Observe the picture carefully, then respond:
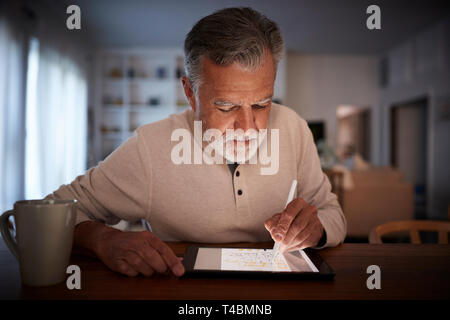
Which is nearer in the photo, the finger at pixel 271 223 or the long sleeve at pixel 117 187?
the finger at pixel 271 223

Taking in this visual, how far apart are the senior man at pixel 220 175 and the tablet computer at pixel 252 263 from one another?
4cm

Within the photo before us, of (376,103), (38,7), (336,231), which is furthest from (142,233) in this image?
(376,103)

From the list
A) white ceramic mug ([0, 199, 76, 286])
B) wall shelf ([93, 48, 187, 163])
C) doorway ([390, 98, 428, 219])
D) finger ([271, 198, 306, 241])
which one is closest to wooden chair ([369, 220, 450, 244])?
finger ([271, 198, 306, 241])

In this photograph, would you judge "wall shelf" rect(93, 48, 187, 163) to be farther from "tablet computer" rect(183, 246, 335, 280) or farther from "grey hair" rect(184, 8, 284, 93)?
"tablet computer" rect(183, 246, 335, 280)

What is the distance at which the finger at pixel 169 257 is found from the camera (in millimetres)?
625

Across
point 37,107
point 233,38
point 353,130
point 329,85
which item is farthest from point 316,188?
point 353,130

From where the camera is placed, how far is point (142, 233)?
0.72m

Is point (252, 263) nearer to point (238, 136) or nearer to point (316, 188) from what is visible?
point (238, 136)

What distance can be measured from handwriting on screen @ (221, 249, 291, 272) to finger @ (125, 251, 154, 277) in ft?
0.47

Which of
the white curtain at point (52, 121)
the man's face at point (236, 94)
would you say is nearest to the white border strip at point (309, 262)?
the man's face at point (236, 94)

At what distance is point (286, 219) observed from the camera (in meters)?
0.74

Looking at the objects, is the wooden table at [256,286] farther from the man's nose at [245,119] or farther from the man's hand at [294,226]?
the man's nose at [245,119]

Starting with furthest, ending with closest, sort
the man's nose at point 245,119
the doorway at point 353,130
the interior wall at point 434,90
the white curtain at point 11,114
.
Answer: the doorway at point 353,130 < the interior wall at point 434,90 < the white curtain at point 11,114 < the man's nose at point 245,119

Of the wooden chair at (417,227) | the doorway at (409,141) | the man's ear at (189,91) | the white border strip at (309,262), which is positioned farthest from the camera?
the doorway at (409,141)
